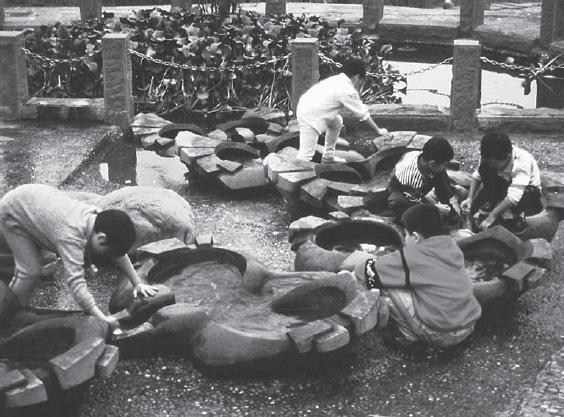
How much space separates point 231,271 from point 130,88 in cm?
492

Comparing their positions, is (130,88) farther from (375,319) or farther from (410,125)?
(375,319)

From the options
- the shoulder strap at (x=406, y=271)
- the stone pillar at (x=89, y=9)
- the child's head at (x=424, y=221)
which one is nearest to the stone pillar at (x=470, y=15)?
the stone pillar at (x=89, y=9)

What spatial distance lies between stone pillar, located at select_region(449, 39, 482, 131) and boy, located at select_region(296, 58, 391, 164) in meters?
1.99

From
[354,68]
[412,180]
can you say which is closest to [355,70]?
[354,68]

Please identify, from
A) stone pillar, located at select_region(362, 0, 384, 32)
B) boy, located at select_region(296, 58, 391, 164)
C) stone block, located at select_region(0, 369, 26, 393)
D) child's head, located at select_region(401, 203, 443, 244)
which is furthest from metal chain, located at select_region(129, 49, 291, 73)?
stone block, located at select_region(0, 369, 26, 393)

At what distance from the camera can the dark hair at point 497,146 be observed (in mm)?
6848

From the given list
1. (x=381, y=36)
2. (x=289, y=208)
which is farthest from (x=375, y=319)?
A: (x=381, y=36)

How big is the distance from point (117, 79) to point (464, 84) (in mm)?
3738

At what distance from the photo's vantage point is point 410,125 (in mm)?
10836

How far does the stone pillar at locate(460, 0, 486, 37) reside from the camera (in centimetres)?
1769

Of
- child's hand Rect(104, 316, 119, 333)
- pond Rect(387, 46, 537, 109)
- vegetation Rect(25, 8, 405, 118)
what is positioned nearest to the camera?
child's hand Rect(104, 316, 119, 333)

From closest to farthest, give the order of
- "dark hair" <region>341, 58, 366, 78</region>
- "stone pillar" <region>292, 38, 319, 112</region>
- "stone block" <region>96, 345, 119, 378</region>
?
"stone block" <region>96, 345, 119, 378</region> < "dark hair" <region>341, 58, 366, 78</region> < "stone pillar" <region>292, 38, 319, 112</region>

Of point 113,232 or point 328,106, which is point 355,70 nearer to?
point 328,106

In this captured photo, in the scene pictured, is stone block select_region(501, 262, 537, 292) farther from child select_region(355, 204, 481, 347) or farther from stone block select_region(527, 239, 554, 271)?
child select_region(355, 204, 481, 347)
